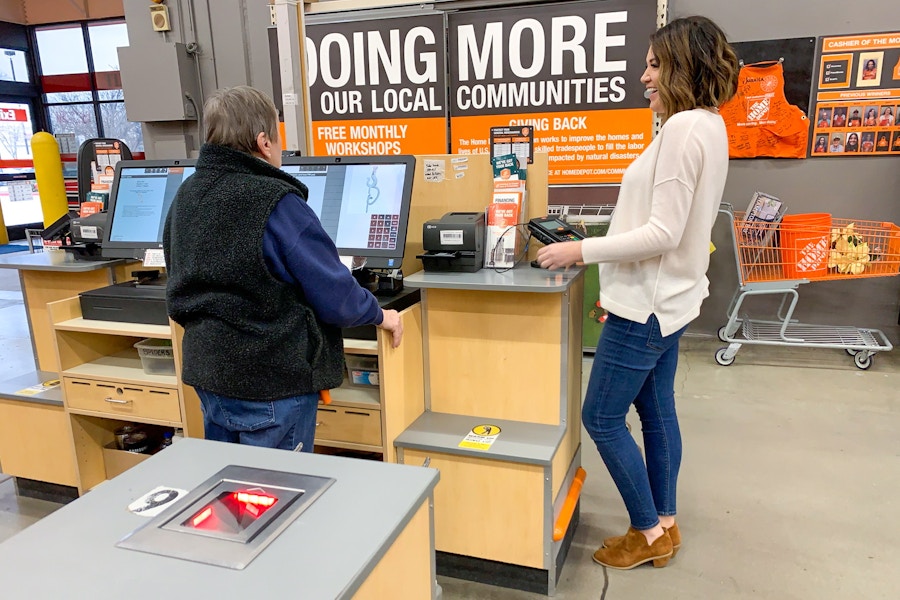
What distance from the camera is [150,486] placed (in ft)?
3.67

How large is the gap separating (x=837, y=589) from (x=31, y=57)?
37.3 feet

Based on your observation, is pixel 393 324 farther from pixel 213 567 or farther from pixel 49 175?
pixel 49 175

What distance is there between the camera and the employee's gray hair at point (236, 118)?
55.8 inches

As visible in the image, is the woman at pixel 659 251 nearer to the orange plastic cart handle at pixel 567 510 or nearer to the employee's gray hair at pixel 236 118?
the orange plastic cart handle at pixel 567 510

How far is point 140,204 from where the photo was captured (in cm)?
251

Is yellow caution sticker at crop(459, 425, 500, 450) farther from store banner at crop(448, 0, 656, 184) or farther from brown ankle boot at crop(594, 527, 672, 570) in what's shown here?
store banner at crop(448, 0, 656, 184)

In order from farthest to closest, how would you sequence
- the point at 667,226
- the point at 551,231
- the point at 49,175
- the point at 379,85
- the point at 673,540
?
1. the point at 49,175
2. the point at 379,85
3. the point at 673,540
4. the point at 551,231
5. the point at 667,226

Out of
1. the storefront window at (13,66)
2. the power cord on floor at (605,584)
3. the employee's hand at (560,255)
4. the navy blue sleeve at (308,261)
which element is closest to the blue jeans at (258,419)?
the navy blue sleeve at (308,261)

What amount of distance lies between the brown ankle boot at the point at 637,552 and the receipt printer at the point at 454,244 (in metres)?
1.01

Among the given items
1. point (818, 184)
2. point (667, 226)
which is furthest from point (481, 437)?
point (818, 184)

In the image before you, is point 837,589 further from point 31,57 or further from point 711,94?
point 31,57

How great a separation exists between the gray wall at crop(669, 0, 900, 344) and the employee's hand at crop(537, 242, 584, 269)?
290 centimetres

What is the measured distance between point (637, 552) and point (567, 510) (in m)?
0.26

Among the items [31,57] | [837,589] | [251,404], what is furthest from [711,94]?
[31,57]
